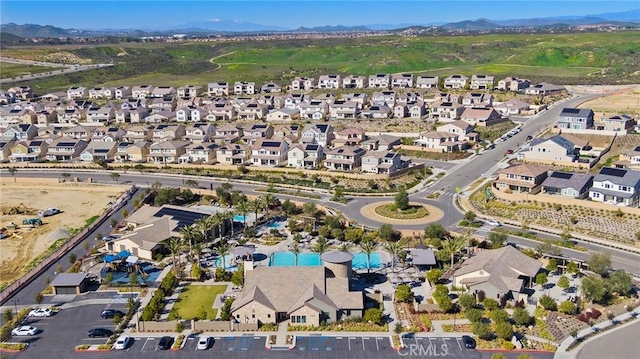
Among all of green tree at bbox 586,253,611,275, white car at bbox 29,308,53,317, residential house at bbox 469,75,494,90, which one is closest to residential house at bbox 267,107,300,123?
residential house at bbox 469,75,494,90

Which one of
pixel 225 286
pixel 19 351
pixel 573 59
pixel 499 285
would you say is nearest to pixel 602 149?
pixel 499 285

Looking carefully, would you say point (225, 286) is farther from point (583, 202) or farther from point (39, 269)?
point (583, 202)

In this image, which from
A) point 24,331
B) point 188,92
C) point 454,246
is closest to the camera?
point 24,331

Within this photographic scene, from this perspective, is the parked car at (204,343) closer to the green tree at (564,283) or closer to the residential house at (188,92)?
the green tree at (564,283)

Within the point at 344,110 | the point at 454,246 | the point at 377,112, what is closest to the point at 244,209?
the point at 454,246

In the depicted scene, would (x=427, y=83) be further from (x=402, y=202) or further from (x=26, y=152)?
(x=26, y=152)

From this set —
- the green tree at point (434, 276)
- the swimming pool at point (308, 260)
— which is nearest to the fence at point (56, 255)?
the swimming pool at point (308, 260)
